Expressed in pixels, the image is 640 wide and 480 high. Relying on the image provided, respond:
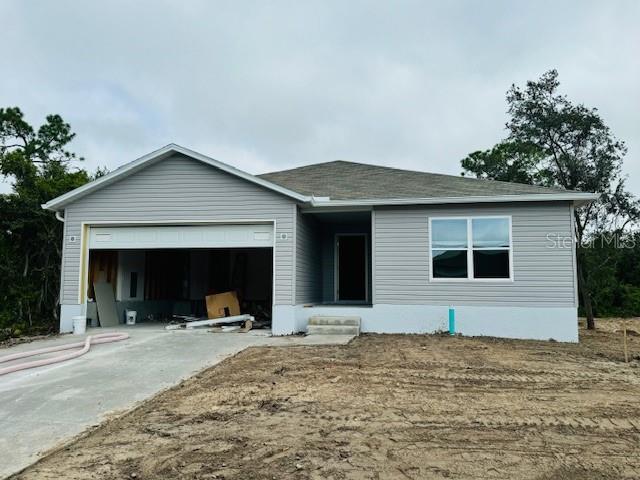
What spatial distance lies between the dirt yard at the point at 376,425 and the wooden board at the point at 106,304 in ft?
21.1

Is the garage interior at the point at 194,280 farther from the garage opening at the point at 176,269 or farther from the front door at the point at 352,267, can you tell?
the front door at the point at 352,267

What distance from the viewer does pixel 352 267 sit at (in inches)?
549

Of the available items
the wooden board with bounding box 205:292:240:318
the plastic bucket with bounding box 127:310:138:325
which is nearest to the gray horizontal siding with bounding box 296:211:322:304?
the wooden board with bounding box 205:292:240:318

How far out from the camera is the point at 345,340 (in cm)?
947

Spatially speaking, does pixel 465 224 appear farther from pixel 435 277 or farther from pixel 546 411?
pixel 546 411

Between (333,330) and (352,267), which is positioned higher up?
(352,267)

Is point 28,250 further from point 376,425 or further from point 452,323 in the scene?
point 376,425

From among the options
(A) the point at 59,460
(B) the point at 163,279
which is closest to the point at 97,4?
(B) the point at 163,279

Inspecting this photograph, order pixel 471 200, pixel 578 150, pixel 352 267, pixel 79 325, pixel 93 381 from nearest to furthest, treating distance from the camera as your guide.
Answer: pixel 93 381, pixel 471 200, pixel 79 325, pixel 352 267, pixel 578 150

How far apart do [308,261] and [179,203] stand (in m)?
3.49

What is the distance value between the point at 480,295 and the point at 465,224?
1.61m

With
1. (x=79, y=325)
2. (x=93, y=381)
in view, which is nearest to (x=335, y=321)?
(x=93, y=381)

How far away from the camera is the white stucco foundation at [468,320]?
9977mm

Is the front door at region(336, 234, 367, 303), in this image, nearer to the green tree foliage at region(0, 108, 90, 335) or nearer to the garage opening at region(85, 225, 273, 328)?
the garage opening at region(85, 225, 273, 328)
